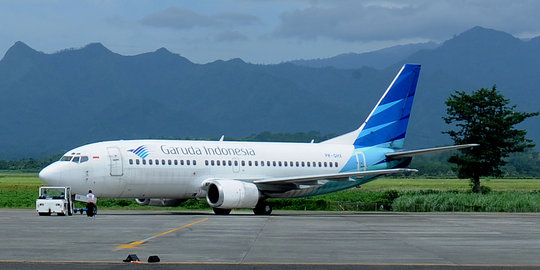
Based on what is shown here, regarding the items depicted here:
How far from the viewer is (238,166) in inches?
2005

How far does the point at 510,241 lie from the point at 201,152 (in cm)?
2476

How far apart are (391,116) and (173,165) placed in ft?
52.0

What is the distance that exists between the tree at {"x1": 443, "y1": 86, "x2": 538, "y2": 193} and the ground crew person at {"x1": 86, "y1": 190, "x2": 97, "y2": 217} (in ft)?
106

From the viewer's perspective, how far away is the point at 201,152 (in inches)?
1961

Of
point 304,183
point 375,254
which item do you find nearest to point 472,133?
point 304,183

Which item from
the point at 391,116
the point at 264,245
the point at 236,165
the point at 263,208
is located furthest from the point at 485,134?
the point at 264,245

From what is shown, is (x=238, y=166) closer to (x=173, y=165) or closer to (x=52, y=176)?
(x=173, y=165)

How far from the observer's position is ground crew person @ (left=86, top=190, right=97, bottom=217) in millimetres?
43438

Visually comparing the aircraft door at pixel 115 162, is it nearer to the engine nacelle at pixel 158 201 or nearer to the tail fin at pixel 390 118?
the engine nacelle at pixel 158 201

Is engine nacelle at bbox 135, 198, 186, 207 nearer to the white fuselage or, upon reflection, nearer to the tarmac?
the white fuselage

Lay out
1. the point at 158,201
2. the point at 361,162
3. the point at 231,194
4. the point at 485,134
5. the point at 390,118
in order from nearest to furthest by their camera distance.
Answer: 1. the point at 231,194
2. the point at 158,201
3. the point at 361,162
4. the point at 390,118
5. the point at 485,134

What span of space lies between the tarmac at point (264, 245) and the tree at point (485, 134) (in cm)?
Answer: 3225

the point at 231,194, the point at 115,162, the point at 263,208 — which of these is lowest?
the point at 263,208

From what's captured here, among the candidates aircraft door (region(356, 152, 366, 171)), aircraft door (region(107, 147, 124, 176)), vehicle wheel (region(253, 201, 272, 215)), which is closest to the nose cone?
aircraft door (region(107, 147, 124, 176))
